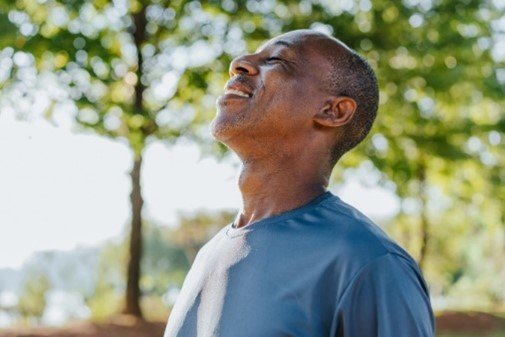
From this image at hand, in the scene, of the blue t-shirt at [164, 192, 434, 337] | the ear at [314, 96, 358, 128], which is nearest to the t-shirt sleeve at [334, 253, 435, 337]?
the blue t-shirt at [164, 192, 434, 337]

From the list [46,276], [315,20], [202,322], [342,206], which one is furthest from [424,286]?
[46,276]

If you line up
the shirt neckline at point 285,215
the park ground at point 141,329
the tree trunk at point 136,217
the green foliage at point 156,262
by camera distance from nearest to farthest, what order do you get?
the shirt neckline at point 285,215 < the park ground at point 141,329 < the tree trunk at point 136,217 < the green foliage at point 156,262

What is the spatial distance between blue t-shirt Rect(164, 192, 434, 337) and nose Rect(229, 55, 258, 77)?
1.16ft

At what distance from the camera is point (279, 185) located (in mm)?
1874

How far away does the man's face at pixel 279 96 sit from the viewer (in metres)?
1.88

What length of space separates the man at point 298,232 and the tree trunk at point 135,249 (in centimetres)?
1275

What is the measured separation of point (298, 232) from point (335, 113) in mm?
323

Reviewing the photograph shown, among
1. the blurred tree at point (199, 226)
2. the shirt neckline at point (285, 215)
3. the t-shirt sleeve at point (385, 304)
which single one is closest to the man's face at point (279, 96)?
the shirt neckline at point (285, 215)

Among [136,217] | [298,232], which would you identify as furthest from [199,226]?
[298,232]

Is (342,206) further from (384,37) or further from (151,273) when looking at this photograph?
(151,273)

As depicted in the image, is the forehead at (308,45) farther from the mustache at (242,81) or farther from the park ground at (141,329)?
the park ground at (141,329)

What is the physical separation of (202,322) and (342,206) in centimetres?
37

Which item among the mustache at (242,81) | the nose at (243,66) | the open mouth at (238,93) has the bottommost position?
the open mouth at (238,93)

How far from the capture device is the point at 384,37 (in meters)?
14.5
